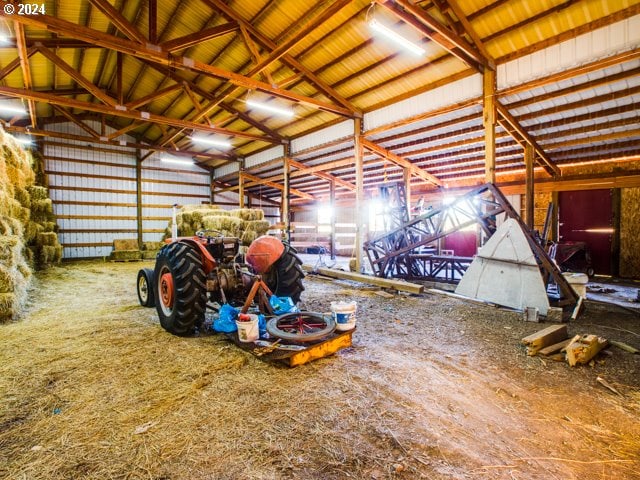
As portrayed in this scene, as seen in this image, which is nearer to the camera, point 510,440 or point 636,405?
point 510,440

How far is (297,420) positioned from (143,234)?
625 inches

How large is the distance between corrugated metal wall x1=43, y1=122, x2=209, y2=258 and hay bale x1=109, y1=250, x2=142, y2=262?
68.8 inches

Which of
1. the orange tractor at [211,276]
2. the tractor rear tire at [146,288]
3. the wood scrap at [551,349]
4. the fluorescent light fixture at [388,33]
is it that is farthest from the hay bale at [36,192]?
the wood scrap at [551,349]

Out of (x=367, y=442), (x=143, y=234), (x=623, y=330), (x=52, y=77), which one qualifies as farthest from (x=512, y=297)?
(x=143, y=234)

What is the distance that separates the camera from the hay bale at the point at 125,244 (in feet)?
44.6

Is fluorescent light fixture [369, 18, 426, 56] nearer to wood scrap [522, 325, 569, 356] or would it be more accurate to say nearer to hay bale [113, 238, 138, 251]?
wood scrap [522, 325, 569, 356]

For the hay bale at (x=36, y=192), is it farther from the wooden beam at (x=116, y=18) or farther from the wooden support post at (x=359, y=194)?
the wooden support post at (x=359, y=194)

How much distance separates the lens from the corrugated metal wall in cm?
1313

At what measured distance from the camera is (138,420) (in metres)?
1.99

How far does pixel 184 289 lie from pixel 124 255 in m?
12.0

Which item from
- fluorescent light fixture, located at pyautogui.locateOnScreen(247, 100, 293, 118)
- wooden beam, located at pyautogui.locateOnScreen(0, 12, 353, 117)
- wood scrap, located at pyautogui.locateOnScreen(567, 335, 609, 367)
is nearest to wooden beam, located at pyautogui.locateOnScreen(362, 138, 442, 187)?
Result: wooden beam, located at pyautogui.locateOnScreen(0, 12, 353, 117)

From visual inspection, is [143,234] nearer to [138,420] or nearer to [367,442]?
[138,420]

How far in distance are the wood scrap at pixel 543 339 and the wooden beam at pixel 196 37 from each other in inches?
296

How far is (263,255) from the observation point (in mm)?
4137
